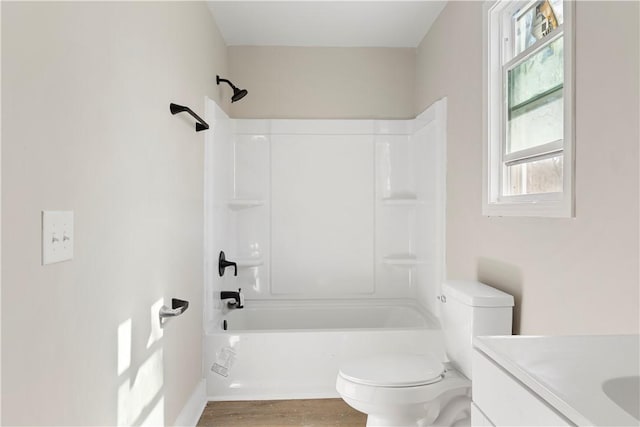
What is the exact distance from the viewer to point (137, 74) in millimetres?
1648

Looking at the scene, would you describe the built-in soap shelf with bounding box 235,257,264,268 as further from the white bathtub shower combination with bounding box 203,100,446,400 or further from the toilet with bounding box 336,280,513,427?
the toilet with bounding box 336,280,513,427

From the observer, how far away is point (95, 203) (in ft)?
4.32

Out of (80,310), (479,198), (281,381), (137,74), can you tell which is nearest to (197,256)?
(281,381)

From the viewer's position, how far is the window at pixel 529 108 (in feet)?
5.17

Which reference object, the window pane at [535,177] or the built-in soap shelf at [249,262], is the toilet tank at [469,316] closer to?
the window pane at [535,177]

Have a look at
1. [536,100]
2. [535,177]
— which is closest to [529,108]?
[536,100]

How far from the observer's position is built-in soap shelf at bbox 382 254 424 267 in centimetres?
350

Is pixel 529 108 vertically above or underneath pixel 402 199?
above

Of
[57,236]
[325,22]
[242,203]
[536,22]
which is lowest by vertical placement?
[57,236]

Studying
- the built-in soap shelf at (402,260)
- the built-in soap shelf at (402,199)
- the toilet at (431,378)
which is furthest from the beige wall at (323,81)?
the toilet at (431,378)

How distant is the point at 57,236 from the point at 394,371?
1435mm

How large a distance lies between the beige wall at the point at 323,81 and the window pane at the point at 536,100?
62.8 inches

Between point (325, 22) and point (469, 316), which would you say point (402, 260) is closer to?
point (469, 316)

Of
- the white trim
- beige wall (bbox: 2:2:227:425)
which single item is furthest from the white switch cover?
the white trim
